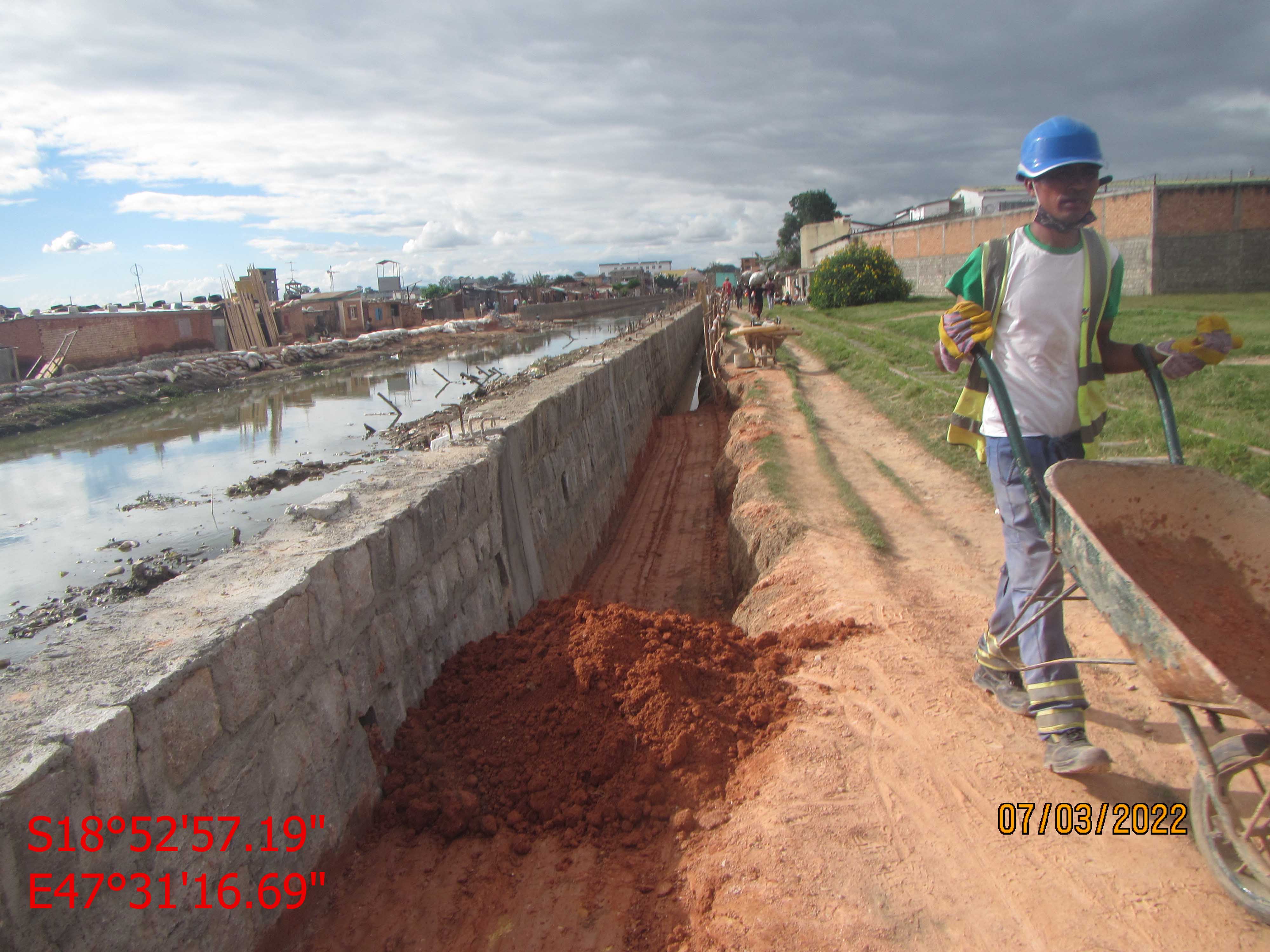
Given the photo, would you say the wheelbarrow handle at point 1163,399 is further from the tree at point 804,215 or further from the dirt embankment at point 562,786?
the tree at point 804,215

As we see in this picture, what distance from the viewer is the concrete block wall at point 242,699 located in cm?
187

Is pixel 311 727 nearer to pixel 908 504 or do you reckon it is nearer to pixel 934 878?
pixel 934 878

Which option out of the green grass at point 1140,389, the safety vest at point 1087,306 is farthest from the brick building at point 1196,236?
the safety vest at point 1087,306

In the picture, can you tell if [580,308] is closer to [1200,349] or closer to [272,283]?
[272,283]

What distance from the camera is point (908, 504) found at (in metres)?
7.14

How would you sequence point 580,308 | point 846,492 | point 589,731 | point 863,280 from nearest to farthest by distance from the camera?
point 589,731 → point 846,492 → point 863,280 → point 580,308

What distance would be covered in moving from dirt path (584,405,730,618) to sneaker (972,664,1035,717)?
10.9 feet

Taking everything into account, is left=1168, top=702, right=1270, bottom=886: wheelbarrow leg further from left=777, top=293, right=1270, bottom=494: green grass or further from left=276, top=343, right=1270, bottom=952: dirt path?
left=777, top=293, right=1270, bottom=494: green grass

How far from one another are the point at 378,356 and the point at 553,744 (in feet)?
120

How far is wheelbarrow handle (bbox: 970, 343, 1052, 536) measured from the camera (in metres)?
2.73

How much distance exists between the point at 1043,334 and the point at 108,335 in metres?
35.4

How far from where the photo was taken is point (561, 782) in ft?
10.4

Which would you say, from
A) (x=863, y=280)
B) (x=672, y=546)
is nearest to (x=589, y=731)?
(x=672, y=546)

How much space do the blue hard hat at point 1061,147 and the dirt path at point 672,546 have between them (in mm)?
4417
